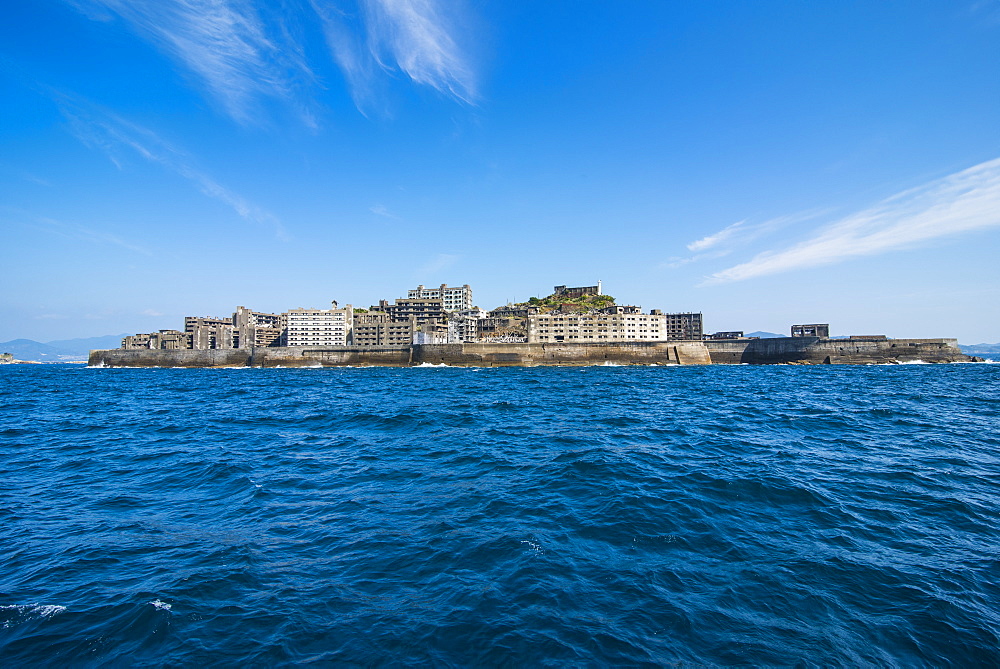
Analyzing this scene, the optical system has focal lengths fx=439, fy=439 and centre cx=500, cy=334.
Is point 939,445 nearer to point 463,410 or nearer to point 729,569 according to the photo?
point 729,569

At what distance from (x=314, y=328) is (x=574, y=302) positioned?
81046mm

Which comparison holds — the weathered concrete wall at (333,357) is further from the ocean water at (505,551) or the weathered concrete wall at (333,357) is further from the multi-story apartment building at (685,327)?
the multi-story apartment building at (685,327)

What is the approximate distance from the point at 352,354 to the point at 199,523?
8843 cm

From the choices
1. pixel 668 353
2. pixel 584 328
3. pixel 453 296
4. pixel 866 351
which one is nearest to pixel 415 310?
pixel 453 296

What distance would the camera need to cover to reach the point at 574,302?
14462 cm

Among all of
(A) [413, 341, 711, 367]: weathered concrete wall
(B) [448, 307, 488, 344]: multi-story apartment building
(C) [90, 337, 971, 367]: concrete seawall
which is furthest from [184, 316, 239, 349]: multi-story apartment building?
(A) [413, 341, 711, 367]: weathered concrete wall

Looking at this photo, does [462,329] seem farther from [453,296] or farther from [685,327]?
[685,327]

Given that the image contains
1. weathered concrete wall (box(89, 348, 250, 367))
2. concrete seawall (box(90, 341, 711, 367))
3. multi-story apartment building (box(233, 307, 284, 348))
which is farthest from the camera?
multi-story apartment building (box(233, 307, 284, 348))

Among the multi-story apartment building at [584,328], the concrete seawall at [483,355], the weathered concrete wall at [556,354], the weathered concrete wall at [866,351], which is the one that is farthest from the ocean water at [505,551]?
the multi-story apartment building at [584,328]

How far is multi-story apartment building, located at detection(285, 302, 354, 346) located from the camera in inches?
5049

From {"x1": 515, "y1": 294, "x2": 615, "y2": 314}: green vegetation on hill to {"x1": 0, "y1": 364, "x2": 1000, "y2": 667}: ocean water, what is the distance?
11469 centimetres

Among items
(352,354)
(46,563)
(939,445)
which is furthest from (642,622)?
(352,354)

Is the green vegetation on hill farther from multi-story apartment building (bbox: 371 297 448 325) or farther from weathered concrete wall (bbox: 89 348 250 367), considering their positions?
weathered concrete wall (bbox: 89 348 250 367)

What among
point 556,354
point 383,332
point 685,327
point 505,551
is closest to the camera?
point 505,551
